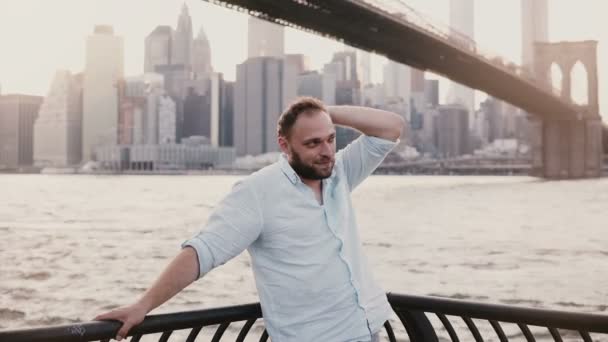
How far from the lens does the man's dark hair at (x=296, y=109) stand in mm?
2293

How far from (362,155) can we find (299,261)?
0.59 metres

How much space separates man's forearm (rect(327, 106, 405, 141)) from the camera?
2650 millimetres

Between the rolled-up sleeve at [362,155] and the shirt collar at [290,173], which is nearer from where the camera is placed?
the shirt collar at [290,173]

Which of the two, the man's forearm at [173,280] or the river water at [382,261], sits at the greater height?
the man's forearm at [173,280]

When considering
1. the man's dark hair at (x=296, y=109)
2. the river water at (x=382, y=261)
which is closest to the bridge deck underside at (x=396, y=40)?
the river water at (x=382, y=261)

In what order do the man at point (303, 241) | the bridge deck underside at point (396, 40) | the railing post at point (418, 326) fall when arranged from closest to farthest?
1. the man at point (303, 241)
2. the railing post at point (418, 326)
3. the bridge deck underside at point (396, 40)

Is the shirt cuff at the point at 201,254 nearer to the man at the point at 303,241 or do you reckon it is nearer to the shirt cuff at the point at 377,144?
the man at the point at 303,241

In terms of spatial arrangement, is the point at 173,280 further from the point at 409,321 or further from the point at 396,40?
the point at 396,40

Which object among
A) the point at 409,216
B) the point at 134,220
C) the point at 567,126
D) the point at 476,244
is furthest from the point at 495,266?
the point at 567,126

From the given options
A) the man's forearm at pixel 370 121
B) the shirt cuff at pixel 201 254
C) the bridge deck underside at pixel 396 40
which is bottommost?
the shirt cuff at pixel 201 254

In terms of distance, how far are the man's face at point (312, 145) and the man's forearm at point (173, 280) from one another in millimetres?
440

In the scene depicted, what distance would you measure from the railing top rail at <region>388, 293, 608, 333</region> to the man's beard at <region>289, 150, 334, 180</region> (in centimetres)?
49

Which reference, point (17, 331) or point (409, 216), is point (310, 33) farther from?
point (17, 331)

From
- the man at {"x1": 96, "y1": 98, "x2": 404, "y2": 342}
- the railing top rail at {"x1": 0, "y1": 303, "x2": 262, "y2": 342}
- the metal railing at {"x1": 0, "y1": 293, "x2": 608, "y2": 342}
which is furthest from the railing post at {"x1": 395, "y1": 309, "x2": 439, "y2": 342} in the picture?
the railing top rail at {"x1": 0, "y1": 303, "x2": 262, "y2": 342}
